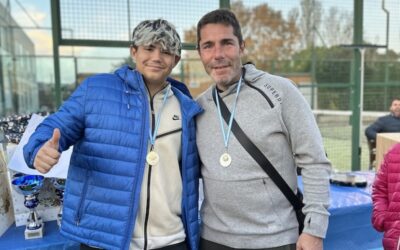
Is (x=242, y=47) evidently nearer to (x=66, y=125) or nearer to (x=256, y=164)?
(x=256, y=164)

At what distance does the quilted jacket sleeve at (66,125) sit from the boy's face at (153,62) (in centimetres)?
24

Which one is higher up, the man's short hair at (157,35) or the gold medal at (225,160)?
the man's short hair at (157,35)

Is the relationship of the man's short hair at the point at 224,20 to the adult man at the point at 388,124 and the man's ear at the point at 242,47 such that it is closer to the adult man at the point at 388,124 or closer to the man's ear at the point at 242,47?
the man's ear at the point at 242,47

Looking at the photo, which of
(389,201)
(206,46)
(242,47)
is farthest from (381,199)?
(206,46)

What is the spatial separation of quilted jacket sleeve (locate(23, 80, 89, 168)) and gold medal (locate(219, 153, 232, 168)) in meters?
0.54

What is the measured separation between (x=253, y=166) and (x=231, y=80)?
0.37 meters

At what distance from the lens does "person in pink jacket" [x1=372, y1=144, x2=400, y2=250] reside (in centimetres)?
167

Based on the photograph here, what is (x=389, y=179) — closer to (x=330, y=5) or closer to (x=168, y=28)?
(x=168, y=28)

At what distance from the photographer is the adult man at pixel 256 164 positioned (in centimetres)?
140

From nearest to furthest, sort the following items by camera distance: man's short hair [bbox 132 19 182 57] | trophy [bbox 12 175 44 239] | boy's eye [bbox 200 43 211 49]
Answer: man's short hair [bbox 132 19 182 57]
boy's eye [bbox 200 43 211 49]
trophy [bbox 12 175 44 239]

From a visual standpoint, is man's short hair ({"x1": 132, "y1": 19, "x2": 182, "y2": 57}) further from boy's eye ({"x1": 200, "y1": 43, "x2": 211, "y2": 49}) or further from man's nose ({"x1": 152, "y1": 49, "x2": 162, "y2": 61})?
boy's eye ({"x1": 200, "y1": 43, "x2": 211, "y2": 49})

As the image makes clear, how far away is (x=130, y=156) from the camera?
1333mm

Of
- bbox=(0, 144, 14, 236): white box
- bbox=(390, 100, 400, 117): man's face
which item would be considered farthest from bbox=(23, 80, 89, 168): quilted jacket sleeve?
bbox=(390, 100, 400, 117): man's face

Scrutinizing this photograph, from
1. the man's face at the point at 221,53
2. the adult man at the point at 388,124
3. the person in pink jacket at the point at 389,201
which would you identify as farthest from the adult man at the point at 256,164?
the adult man at the point at 388,124
